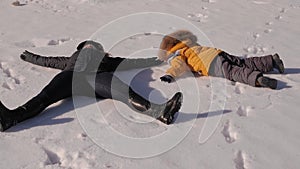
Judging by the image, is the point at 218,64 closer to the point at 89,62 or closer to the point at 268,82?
the point at 268,82

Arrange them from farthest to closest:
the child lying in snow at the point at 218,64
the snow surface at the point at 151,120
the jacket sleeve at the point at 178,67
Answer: the jacket sleeve at the point at 178,67 < the child lying in snow at the point at 218,64 < the snow surface at the point at 151,120

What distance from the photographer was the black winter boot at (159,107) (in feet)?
8.69

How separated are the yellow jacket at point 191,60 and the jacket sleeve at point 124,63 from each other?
18 cm

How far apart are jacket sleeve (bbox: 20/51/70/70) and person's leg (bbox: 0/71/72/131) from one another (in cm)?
43

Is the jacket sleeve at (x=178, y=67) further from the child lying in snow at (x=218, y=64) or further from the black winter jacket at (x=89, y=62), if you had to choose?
the black winter jacket at (x=89, y=62)

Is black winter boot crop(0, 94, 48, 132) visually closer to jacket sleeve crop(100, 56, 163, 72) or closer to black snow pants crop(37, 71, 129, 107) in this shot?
black snow pants crop(37, 71, 129, 107)

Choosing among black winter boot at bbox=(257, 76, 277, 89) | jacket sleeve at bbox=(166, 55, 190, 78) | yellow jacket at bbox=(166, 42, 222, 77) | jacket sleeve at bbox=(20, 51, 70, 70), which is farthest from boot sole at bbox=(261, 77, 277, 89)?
jacket sleeve at bbox=(20, 51, 70, 70)

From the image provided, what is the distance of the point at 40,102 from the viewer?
9.09ft

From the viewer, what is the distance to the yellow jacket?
3385 millimetres

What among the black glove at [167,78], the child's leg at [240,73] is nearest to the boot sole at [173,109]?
the black glove at [167,78]

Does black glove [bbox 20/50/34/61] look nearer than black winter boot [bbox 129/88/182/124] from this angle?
No

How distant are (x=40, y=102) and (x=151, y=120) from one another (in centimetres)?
82

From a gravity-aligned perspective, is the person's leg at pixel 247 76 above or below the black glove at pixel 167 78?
above

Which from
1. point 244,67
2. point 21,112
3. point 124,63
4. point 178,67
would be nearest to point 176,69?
point 178,67
